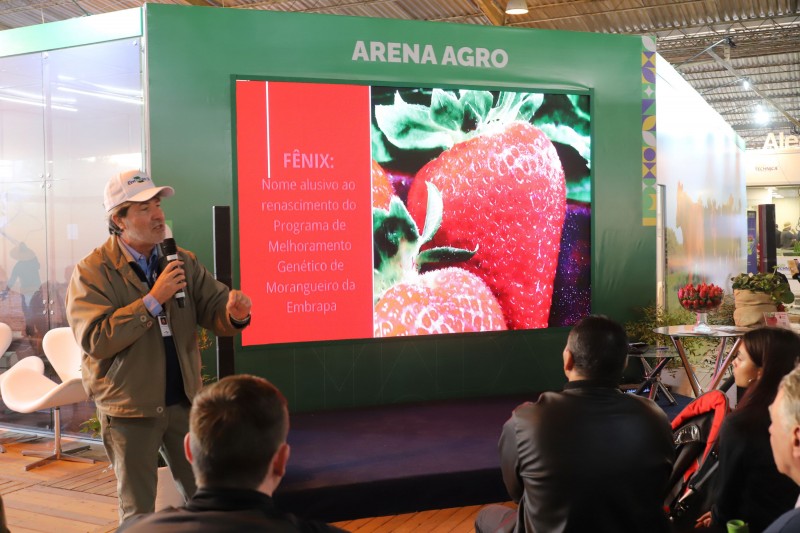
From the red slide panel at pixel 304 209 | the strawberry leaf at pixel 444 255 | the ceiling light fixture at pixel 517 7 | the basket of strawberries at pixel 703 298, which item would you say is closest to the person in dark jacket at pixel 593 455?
the basket of strawberries at pixel 703 298

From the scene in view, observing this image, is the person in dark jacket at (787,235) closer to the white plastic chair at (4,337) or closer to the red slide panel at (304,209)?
the red slide panel at (304,209)

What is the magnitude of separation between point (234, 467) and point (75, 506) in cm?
359

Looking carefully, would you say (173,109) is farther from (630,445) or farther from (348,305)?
(630,445)

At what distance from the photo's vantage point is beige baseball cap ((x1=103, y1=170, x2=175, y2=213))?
9.49 feet

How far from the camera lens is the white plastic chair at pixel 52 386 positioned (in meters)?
5.15

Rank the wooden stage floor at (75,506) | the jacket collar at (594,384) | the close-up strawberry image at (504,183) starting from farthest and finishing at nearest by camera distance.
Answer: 1. the close-up strawberry image at (504,183)
2. the wooden stage floor at (75,506)
3. the jacket collar at (594,384)

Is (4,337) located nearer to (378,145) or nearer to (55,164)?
(55,164)

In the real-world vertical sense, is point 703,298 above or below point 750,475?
above

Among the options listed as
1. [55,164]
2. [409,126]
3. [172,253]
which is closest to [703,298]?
[409,126]

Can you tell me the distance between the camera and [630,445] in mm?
2100

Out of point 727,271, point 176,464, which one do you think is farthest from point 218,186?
point 727,271

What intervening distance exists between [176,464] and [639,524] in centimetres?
170

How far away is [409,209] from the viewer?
19.3ft

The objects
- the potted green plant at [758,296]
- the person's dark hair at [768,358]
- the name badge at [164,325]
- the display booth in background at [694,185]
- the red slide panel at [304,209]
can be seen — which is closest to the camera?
the person's dark hair at [768,358]
